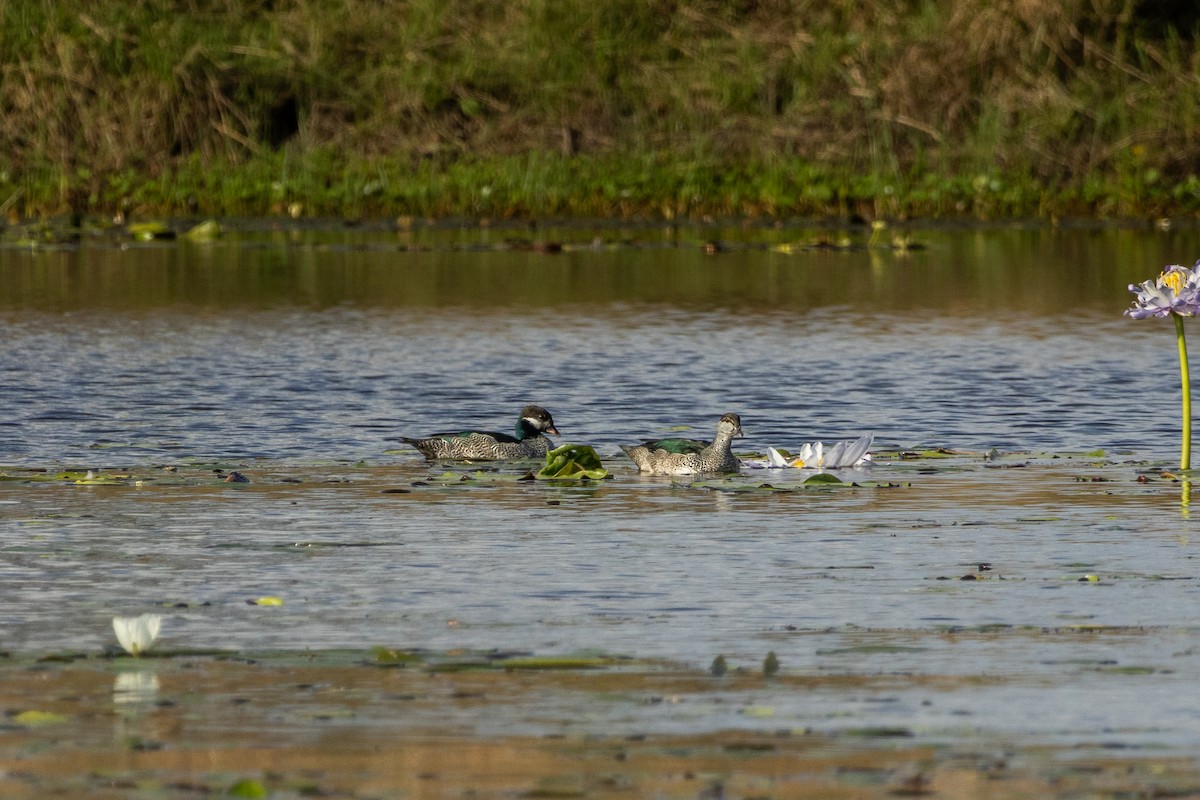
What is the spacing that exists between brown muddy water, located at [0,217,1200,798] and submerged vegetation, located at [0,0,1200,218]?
10459 mm

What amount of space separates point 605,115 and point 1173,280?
2112cm

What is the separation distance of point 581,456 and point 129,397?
4240mm

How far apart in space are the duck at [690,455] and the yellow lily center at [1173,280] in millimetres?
1971

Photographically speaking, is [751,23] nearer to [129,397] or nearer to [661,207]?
[661,207]

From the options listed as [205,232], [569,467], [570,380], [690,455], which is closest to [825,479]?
[690,455]

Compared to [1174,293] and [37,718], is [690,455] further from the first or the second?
[37,718]

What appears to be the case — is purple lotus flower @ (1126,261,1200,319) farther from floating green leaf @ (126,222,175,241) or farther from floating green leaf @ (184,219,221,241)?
floating green leaf @ (126,222,175,241)

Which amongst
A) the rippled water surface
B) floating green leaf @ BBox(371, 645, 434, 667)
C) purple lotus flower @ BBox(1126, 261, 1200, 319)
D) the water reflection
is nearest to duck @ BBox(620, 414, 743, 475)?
the rippled water surface

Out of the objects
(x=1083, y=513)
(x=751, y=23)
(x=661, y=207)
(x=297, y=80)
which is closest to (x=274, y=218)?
(x=297, y=80)

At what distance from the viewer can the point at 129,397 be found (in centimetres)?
1466

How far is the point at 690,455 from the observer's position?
1125 cm

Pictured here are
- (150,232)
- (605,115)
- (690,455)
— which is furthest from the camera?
(605,115)

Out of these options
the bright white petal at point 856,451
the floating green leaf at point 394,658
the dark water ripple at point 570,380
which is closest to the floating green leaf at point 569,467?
the bright white petal at point 856,451

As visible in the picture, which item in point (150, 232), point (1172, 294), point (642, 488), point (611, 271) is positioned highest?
point (1172, 294)
